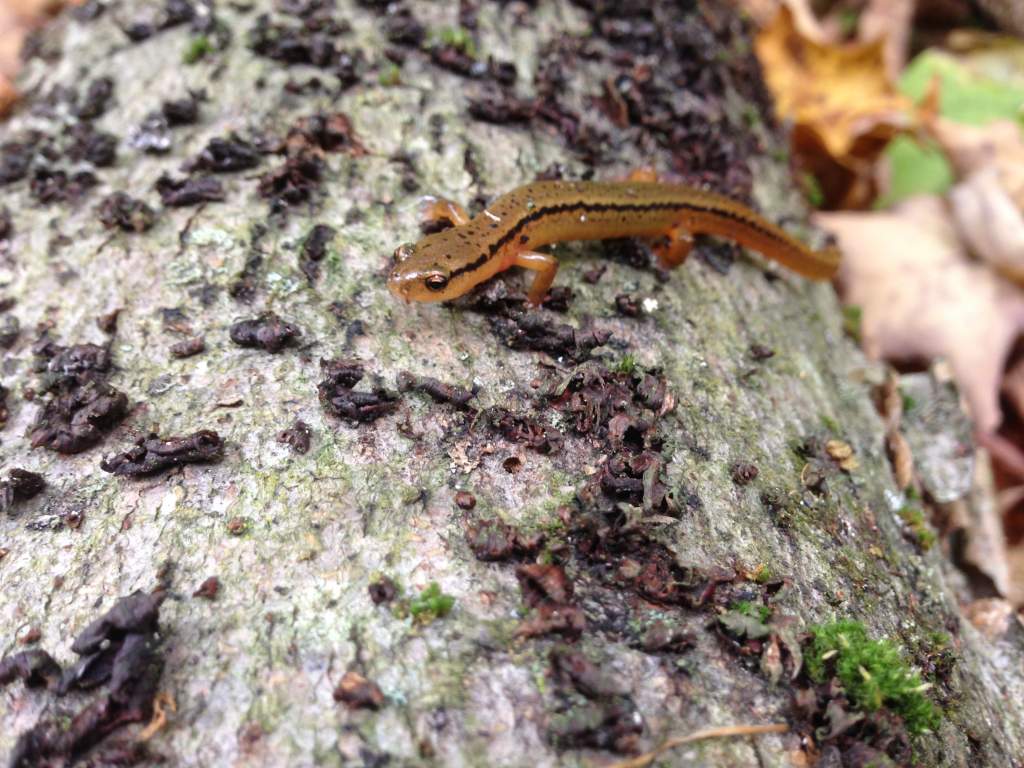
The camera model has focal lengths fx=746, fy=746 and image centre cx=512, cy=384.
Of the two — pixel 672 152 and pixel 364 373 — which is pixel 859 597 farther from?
pixel 672 152

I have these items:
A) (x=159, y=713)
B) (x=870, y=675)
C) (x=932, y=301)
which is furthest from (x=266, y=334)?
(x=932, y=301)

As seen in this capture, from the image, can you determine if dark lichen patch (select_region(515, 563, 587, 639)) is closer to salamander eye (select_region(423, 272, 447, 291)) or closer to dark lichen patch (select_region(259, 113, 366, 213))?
salamander eye (select_region(423, 272, 447, 291))

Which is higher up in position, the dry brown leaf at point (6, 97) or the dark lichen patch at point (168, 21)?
the dark lichen patch at point (168, 21)

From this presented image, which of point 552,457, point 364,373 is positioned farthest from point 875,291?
point 364,373

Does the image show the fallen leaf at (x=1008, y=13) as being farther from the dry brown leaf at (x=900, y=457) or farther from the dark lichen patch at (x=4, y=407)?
the dark lichen patch at (x=4, y=407)

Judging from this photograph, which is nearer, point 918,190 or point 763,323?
point 763,323

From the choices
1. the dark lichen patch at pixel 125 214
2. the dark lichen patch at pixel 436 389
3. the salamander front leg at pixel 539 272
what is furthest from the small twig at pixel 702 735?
the dark lichen patch at pixel 125 214

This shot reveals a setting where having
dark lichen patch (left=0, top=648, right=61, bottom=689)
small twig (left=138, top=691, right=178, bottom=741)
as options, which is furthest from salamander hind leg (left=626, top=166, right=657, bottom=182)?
dark lichen patch (left=0, top=648, right=61, bottom=689)
